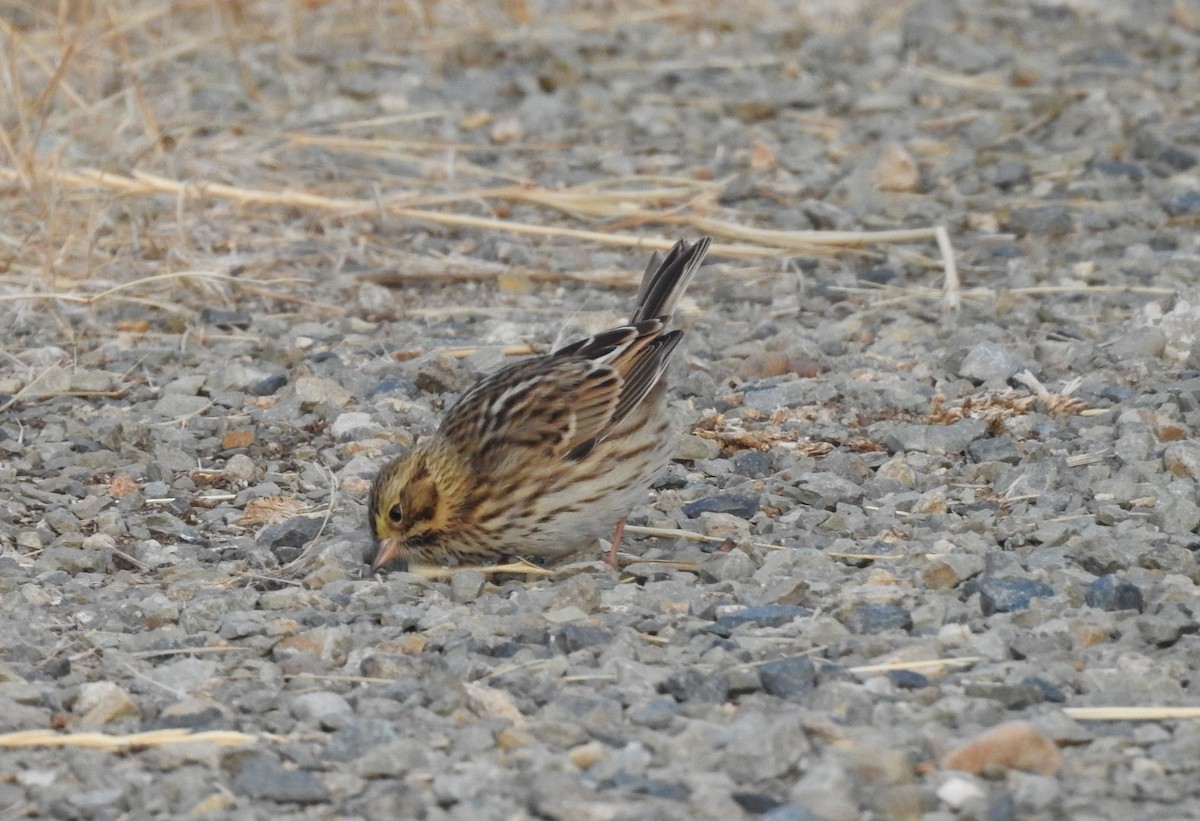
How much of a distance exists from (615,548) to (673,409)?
1.28 m

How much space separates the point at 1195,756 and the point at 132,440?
3760mm

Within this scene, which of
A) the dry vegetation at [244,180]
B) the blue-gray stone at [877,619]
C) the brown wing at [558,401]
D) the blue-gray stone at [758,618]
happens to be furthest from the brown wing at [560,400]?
the dry vegetation at [244,180]

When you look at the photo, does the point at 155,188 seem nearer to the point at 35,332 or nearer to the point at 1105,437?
the point at 35,332

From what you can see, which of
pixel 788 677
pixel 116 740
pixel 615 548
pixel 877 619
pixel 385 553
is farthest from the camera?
pixel 615 548

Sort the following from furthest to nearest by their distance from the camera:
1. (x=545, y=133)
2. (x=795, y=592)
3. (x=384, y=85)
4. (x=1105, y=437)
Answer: (x=384, y=85), (x=545, y=133), (x=1105, y=437), (x=795, y=592)

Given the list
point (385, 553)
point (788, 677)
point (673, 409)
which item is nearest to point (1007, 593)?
point (788, 677)

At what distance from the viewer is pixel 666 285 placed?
6164 millimetres

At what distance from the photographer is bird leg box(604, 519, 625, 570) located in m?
5.41

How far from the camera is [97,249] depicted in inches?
324

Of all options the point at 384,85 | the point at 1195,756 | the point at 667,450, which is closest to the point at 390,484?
the point at 667,450

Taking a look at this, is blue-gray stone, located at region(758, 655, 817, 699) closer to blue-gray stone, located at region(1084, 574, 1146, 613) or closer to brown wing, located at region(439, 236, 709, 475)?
blue-gray stone, located at region(1084, 574, 1146, 613)

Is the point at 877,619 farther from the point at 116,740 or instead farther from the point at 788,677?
the point at 116,740

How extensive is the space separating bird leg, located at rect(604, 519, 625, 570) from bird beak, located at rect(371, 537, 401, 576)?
599mm

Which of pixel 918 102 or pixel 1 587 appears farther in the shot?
pixel 918 102
